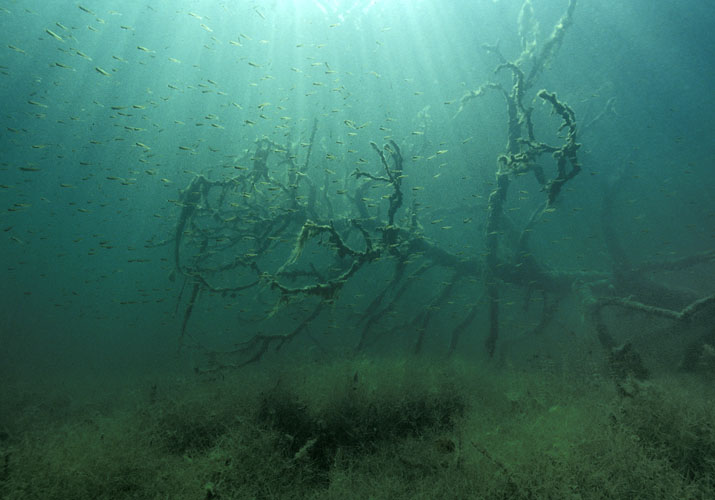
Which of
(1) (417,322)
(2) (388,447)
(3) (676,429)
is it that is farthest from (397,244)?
(3) (676,429)

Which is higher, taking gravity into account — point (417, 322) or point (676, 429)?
point (676, 429)

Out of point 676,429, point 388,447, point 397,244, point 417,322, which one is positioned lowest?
point 388,447

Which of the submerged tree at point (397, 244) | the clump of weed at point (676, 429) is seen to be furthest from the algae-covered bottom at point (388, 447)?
the submerged tree at point (397, 244)

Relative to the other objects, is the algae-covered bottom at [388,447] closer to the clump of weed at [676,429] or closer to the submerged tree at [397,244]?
the clump of weed at [676,429]

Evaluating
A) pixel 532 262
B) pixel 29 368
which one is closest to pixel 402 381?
pixel 532 262

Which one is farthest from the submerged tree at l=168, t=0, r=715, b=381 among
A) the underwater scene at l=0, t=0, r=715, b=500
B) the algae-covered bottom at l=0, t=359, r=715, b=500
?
the algae-covered bottom at l=0, t=359, r=715, b=500

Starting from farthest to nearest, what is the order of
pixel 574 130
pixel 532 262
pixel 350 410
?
pixel 532 262 → pixel 574 130 → pixel 350 410

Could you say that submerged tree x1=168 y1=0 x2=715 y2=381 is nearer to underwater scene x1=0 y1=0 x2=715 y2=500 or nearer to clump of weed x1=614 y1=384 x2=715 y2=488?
underwater scene x1=0 y1=0 x2=715 y2=500

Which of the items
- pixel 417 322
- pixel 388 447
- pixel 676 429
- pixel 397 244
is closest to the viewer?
pixel 676 429

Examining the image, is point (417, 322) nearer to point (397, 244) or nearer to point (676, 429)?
point (397, 244)

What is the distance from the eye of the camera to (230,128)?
2694 inches

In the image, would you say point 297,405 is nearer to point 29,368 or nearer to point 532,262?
point 532,262

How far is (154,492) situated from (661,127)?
2186 inches

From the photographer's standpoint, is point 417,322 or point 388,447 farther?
point 417,322
